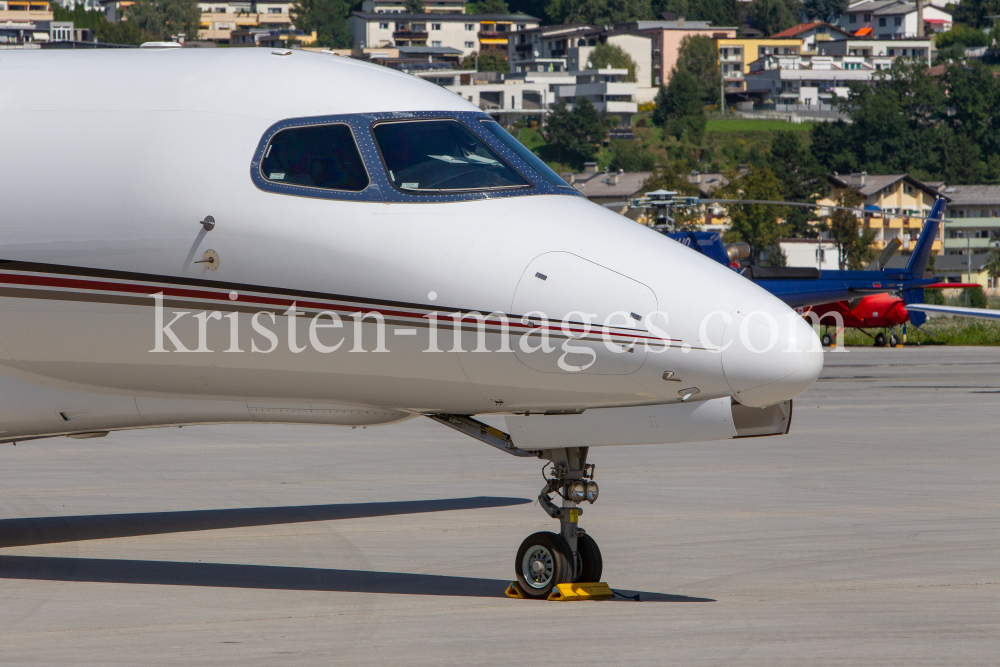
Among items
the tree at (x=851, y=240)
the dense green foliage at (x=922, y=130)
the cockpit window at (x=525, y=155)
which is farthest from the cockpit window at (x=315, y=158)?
the dense green foliage at (x=922, y=130)

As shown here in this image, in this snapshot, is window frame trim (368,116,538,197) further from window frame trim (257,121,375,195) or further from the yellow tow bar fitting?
the yellow tow bar fitting

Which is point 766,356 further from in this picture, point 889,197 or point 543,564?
point 889,197

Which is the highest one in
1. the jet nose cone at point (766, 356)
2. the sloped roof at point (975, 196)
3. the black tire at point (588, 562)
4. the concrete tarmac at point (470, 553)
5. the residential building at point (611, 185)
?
the jet nose cone at point (766, 356)

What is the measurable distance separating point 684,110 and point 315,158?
628 feet

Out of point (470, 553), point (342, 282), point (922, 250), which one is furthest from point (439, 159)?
point (922, 250)

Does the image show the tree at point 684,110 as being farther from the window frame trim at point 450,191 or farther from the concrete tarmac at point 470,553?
the window frame trim at point 450,191

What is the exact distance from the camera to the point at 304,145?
880cm

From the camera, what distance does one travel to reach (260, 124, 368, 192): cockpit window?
8.69 meters

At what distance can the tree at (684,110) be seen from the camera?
19162cm

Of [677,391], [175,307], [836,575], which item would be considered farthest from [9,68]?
[836,575]

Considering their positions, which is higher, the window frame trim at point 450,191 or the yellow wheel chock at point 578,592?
the window frame trim at point 450,191

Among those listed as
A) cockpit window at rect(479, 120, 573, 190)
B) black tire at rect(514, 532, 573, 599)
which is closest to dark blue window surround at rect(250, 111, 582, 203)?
cockpit window at rect(479, 120, 573, 190)

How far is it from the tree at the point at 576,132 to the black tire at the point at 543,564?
174061 millimetres

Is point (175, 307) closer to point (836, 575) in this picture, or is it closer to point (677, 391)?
point (677, 391)
